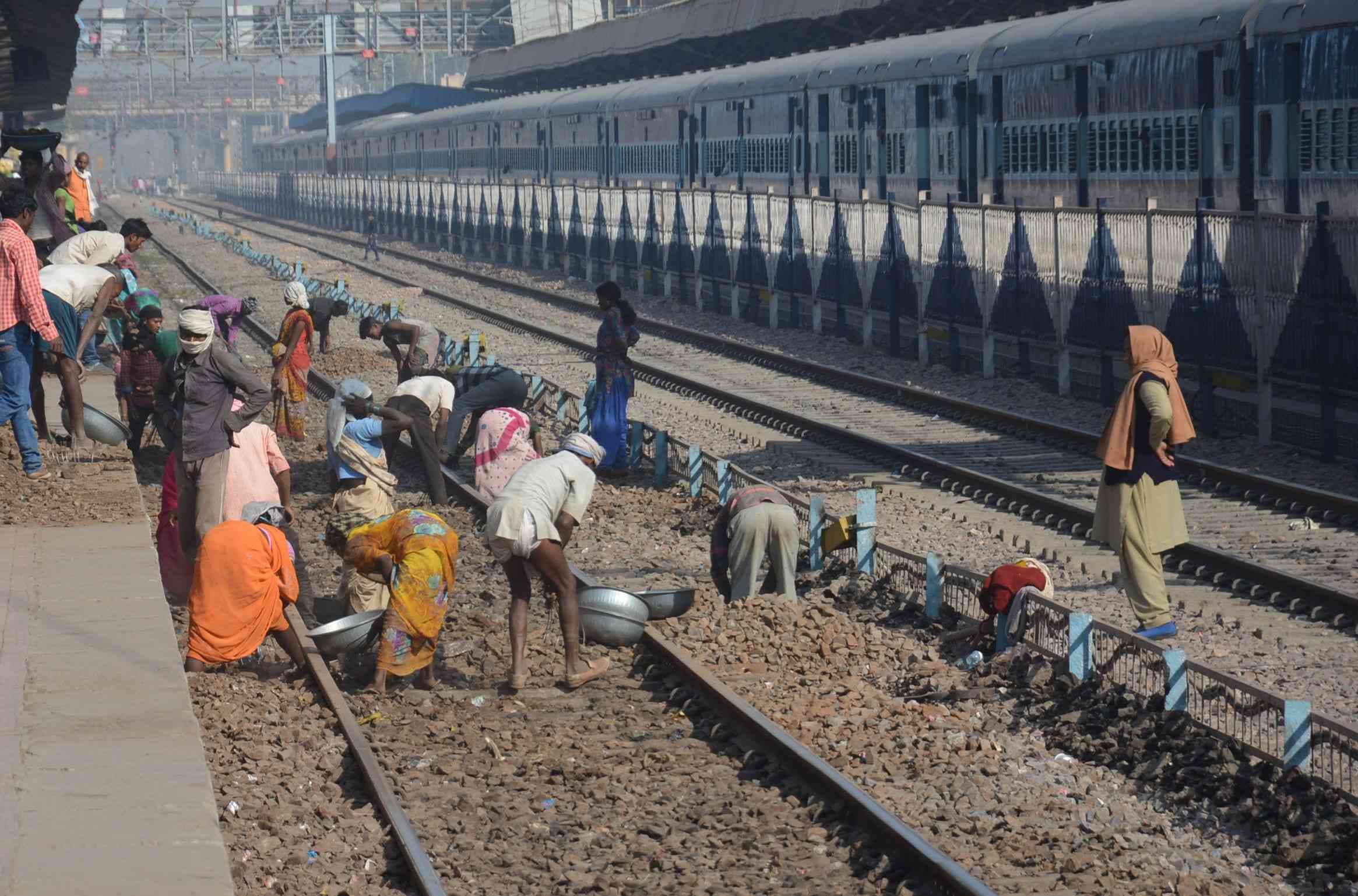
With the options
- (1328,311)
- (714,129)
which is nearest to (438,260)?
(714,129)

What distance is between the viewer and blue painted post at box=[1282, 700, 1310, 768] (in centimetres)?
714

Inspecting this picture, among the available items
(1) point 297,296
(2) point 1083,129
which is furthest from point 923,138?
(1) point 297,296

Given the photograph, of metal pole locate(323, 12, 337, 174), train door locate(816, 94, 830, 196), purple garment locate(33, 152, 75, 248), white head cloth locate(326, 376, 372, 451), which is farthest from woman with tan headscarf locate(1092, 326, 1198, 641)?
metal pole locate(323, 12, 337, 174)

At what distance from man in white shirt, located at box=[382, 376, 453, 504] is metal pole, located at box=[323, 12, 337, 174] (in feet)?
205

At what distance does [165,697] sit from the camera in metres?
8.02

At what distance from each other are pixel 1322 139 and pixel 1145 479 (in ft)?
29.4

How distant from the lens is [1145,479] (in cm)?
949

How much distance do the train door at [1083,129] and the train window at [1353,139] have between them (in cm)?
574

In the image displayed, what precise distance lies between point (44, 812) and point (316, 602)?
4688mm

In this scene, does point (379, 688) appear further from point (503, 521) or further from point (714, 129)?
point (714, 129)

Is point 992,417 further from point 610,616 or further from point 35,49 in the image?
point 35,49

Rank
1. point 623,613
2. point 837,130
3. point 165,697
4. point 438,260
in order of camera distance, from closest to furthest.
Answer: point 165,697
point 623,613
point 837,130
point 438,260

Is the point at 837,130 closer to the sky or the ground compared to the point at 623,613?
closer to the sky

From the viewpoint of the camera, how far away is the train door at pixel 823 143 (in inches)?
1207
